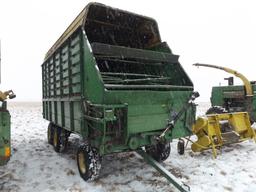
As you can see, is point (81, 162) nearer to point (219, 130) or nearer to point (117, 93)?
point (117, 93)

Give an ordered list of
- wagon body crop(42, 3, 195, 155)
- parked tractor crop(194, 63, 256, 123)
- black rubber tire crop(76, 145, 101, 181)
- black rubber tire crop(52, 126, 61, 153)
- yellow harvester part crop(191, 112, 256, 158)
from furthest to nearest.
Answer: parked tractor crop(194, 63, 256, 123) < black rubber tire crop(52, 126, 61, 153) < yellow harvester part crop(191, 112, 256, 158) < black rubber tire crop(76, 145, 101, 181) < wagon body crop(42, 3, 195, 155)

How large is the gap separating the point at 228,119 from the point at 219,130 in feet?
2.38

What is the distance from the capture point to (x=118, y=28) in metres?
6.54

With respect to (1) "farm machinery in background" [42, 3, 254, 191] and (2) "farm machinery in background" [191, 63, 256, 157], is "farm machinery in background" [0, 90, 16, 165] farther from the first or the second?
(2) "farm machinery in background" [191, 63, 256, 157]

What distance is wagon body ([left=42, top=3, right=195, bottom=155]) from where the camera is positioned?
14.6 feet

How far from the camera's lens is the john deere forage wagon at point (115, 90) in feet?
14.6

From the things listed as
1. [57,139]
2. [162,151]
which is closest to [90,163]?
[162,151]

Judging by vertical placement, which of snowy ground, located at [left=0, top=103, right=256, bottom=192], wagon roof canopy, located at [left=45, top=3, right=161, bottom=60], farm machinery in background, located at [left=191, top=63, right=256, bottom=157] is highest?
wagon roof canopy, located at [left=45, top=3, right=161, bottom=60]

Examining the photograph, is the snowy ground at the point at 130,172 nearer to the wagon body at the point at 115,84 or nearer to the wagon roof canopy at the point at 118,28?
the wagon body at the point at 115,84

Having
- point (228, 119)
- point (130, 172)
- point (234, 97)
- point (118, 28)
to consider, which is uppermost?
point (118, 28)

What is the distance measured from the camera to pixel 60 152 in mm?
7098

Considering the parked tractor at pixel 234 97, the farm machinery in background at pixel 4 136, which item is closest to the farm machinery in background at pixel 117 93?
the farm machinery in background at pixel 4 136

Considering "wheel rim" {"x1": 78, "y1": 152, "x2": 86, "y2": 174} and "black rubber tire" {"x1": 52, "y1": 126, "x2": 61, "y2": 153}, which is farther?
"black rubber tire" {"x1": 52, "y1": 126, "x2": 61, "y2": 153}

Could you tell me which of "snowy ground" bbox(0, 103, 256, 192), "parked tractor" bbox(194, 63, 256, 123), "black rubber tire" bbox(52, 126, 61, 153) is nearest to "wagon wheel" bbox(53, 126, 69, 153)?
"black rubber tire" bbox(52, 126, 61, 153)
